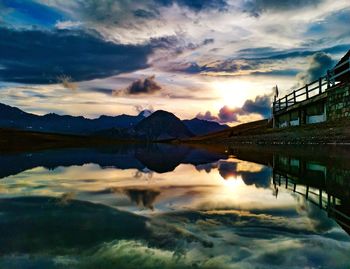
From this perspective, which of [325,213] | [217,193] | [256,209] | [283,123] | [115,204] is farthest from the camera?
[283,123]

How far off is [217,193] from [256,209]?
2.03m

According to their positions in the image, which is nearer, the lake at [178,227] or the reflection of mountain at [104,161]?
the lake at [178,227]

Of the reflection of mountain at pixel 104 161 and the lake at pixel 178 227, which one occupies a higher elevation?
the lake at pixel 178 227

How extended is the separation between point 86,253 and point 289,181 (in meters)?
7.40

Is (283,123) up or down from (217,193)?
up

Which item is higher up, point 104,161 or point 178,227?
point 178,227

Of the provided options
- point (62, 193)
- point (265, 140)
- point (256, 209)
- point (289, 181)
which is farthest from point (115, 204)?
point (265, 140)

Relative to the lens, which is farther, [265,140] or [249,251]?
[265,140]

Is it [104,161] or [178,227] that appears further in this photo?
[104,161]

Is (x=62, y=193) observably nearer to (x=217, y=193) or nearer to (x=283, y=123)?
(x=217, y=193)

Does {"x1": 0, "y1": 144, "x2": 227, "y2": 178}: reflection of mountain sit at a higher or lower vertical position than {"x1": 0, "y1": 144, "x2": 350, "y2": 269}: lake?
lower

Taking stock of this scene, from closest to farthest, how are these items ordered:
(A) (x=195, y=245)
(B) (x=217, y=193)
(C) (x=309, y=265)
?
1. (C) (x=309, y=265)
2. (A) (x=195, y=245)
3. (B) (x=217, y=193)

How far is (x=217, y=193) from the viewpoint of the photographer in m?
7.98

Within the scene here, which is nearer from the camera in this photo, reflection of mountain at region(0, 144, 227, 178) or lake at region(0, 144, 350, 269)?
lake at region(0, 144, 350, 269)
